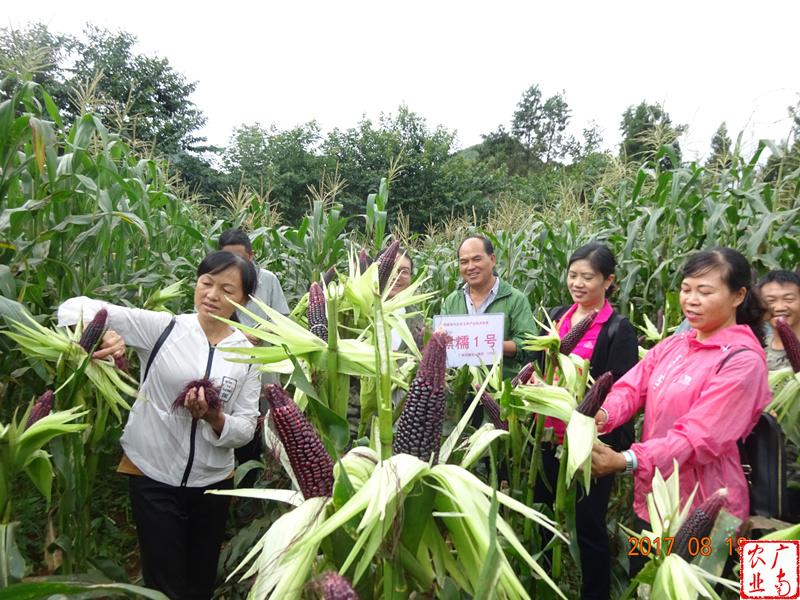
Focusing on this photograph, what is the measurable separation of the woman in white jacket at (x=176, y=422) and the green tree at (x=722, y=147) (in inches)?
184

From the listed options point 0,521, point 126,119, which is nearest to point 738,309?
point 0,521

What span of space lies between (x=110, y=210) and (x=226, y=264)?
0.99 meters

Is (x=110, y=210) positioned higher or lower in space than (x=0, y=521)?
higher

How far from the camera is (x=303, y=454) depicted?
96cm

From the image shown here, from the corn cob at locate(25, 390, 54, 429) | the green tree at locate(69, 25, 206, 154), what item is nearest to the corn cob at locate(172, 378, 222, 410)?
the corn cob at locate(25, 390, 54, 429)

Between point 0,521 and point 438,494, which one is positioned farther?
point 0,521

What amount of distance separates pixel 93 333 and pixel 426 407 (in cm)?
140

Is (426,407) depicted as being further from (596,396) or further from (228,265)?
(228,265)

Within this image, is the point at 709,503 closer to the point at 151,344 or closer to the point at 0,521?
the point at 0,521

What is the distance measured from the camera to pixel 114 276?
3.24m

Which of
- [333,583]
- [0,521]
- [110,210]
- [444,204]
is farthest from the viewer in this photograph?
[444,204]

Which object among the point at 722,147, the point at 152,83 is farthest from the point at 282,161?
the point at 722,147

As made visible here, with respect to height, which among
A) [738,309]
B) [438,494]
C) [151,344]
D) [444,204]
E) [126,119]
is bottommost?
[438,494]
